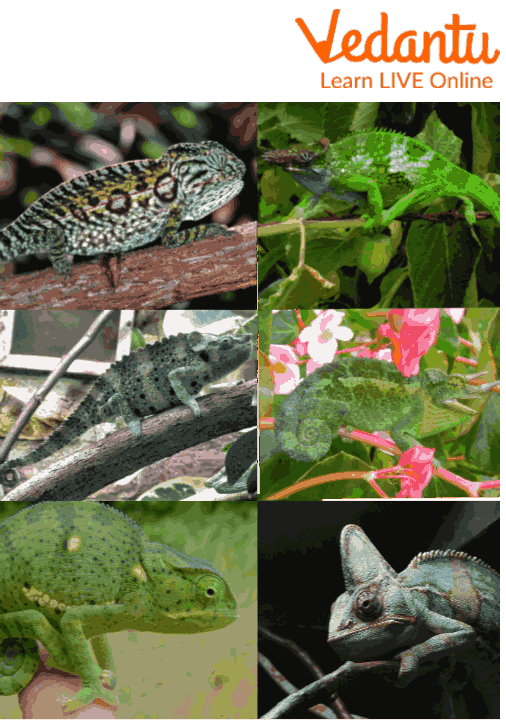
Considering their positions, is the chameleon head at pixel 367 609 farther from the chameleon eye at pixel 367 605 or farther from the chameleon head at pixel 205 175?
the chameleon head at pixel 205 175

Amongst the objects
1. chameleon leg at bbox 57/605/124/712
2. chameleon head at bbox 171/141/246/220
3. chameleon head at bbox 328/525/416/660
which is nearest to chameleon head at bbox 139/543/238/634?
chameleon leg at bbox 57/605/124/712

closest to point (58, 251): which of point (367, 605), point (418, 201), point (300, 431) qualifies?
point (300, 431)

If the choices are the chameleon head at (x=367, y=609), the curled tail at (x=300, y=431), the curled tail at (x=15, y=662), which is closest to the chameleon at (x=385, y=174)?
the curled tail at (x=300, y=431)

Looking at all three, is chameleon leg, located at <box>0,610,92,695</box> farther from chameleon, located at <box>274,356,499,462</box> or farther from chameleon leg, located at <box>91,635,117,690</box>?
chameleon, located at <box>274,356,499,462</box>

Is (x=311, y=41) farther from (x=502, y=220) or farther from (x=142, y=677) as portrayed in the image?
(x=142, y=677)

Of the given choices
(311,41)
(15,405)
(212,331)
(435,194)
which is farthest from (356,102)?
(15,405)

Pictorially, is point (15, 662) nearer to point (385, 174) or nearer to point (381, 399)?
point (381, 399)
